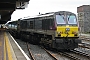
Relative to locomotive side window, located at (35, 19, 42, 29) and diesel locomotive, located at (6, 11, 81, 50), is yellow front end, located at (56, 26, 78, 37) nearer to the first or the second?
diesel locomotive, located at (6, 11, 81, 50)

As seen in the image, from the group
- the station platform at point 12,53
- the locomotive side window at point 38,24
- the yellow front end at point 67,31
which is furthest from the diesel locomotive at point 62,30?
the station platform at point 12,53

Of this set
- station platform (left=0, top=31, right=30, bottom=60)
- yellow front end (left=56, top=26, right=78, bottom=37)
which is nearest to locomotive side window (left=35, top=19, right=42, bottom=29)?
yellow front end (left=56, top=26, right=78, bottom=37)

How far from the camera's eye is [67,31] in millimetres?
17016

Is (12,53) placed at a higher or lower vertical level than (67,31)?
lower

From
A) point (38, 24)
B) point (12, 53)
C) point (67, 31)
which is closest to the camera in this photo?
point (12, 53)

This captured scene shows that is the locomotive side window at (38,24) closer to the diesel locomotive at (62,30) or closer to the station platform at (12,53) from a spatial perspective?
the diesel locomotive at (62,30)

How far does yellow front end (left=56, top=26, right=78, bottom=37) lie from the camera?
16744 mm

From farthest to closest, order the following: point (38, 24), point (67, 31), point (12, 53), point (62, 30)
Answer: point (38, 24) < point (67, 31) < point (62, 30) < point (12, 53)

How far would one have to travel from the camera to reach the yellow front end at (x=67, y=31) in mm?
16744

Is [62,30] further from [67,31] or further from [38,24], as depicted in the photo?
[38,24]

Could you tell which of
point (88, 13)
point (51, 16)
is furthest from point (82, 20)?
point (51, 16)

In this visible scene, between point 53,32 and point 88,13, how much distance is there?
48.0 meters

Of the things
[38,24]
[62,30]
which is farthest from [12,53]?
[38,24]

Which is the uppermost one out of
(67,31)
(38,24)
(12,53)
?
(38,24)
